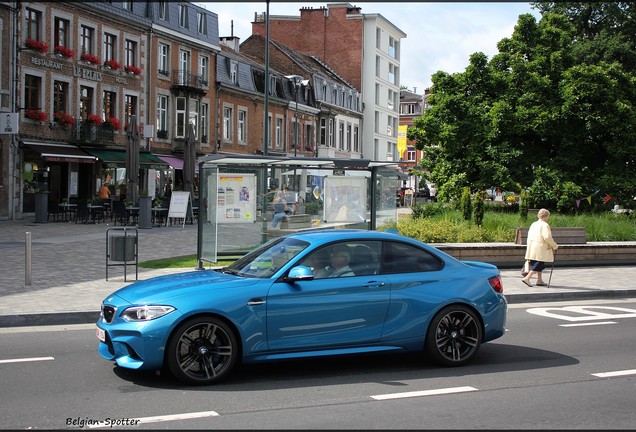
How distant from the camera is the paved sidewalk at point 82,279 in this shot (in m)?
11.0

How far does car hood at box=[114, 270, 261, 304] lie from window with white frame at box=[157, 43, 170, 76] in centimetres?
3870

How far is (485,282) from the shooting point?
829 cm

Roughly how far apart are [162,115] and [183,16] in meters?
6.56

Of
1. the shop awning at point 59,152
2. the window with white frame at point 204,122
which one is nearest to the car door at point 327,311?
the shop awning at point 59,152

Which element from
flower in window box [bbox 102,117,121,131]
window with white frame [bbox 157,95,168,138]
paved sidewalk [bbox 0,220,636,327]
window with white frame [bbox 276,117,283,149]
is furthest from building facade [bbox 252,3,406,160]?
paved sidewalk [bbox 0,220,636,327]

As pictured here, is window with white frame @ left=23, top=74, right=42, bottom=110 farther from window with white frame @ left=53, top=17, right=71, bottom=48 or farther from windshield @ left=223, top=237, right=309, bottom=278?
windshield @ left=223, top=237, right=309, bottom=278

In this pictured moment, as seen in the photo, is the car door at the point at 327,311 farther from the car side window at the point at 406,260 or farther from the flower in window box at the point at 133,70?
the flower in window box at the point at 133,70

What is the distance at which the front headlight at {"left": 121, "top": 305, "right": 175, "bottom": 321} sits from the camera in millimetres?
6930

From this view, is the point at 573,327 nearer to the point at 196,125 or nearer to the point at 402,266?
the point at 402,266

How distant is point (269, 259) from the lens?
7938mm

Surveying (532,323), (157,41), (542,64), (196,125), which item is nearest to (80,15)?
(157,41)

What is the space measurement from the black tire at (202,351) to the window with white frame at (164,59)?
39.4m

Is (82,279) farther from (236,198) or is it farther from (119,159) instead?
(119,159)

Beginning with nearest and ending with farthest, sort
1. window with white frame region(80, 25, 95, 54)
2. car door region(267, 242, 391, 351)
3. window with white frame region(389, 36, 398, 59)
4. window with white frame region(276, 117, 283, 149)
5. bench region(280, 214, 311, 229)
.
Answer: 1. car door region(267, 242, 391, 351)
2. bench region(280, 214, 311, 229)
3. window with white frame region(80, 25, 95, 54)
4. window with white frame region(276, 117, 283, 149)
5. window with white frame region(389, 36, 398, 59)
